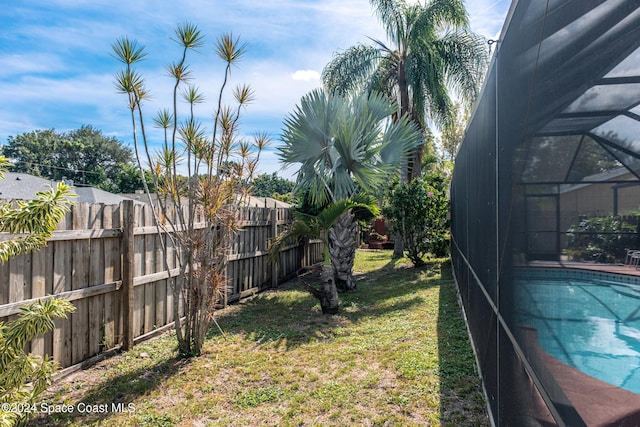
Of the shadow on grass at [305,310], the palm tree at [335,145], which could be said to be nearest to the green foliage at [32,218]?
the shadow on grass at [305,310]

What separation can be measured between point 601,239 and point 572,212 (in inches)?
7.5

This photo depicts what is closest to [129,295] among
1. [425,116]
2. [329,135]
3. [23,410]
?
[23,410]

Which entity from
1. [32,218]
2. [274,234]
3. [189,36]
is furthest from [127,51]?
[274,234]

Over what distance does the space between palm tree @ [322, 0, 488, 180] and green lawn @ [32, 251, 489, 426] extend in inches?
332

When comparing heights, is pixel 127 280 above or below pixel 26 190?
below

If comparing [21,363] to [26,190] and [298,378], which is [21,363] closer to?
[298,378]

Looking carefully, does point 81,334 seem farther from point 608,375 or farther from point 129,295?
point 608,375

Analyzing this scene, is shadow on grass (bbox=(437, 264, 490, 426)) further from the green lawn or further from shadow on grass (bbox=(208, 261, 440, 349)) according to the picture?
shadow on grass (bbox=(208, 261, 440, 349))

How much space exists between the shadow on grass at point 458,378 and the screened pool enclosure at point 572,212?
0.96m

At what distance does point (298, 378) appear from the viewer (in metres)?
3.76

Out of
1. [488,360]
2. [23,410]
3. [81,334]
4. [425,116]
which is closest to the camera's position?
[23,410]

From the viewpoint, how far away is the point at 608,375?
904mm

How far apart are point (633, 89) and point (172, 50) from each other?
13.8 feet

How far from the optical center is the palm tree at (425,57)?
40.5 ft
